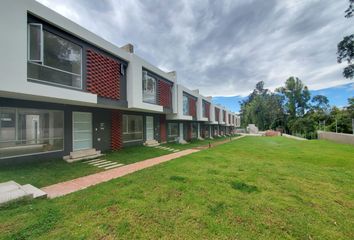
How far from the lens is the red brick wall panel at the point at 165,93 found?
15131mm

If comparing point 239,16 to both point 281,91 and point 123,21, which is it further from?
point 281,91

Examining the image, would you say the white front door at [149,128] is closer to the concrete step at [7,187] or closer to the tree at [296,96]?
the concrete step at [7,187]

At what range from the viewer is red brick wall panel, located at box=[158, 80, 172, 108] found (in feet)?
49.6

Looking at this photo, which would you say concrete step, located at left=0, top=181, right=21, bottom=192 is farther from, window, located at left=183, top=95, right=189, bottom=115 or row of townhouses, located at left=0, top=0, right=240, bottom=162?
window, located at left=183, top=95, right=189, bottom=115

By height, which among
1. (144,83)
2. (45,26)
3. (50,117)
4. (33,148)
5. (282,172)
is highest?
(45,26)

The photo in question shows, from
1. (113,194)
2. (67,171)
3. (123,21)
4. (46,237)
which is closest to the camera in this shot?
(46,237)

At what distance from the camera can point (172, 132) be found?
19.8 meters

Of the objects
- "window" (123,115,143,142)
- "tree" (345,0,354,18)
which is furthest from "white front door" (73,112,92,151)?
"tree" (345,0,354,18)

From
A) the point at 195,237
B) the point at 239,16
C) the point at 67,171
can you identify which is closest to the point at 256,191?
the point at 195,237

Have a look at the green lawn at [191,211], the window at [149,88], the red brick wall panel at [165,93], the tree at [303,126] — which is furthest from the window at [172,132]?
the tree at [303,126]

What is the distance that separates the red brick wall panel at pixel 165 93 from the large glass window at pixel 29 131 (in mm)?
8017

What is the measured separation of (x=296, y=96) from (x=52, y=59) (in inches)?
2550

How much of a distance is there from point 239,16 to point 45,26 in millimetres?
10972

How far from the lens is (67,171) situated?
7.03 metres
